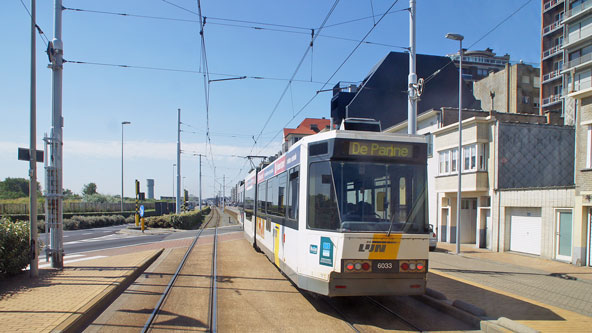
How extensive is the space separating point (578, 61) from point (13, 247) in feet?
160

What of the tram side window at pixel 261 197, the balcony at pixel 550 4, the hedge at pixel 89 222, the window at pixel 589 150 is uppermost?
the balcony at pixel 550 4

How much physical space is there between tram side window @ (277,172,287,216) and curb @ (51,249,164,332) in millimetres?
3866

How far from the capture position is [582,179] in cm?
1495

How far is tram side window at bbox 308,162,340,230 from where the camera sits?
24.1ft

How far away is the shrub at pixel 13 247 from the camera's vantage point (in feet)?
30.7

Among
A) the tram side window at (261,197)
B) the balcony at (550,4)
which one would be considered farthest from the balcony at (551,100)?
the tram side window at (261,197)

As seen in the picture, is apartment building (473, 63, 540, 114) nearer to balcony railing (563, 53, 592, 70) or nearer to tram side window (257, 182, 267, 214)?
balcony railing (563, 53, 592, 70)

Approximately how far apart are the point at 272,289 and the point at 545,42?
170ft

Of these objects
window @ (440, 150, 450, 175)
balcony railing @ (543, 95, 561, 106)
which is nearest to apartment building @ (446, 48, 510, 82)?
balcony railing @ (543, 95, 561, 106)

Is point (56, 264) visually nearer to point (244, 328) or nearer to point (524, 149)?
point (244, 328)

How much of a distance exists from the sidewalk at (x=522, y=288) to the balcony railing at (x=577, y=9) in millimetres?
34939

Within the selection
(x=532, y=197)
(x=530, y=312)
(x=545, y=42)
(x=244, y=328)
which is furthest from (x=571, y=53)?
(x=244, y=328)

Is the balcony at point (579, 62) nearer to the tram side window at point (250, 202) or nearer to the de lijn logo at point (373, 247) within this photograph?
the tram side window at point (250, 202)

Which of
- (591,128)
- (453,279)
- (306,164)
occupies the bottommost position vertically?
(453,279)
